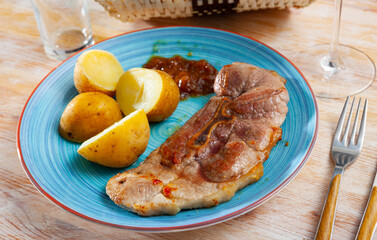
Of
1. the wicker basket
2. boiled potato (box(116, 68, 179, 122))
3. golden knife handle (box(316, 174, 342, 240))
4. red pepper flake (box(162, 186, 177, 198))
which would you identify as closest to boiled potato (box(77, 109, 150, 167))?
boiled potato (box(116, 68, 179, 122))

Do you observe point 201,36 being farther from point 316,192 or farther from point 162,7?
point 316,192

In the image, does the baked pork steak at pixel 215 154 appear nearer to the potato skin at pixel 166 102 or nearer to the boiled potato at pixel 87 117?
the potato skin at pixel 166 102

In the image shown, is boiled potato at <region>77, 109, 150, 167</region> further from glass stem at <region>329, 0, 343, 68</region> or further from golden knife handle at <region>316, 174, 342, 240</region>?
glass stem at <region>329, 0, 343, 68</region>

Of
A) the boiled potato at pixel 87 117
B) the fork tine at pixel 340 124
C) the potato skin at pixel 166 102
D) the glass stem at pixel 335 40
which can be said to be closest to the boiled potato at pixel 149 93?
the potato skin at pixel 166 102

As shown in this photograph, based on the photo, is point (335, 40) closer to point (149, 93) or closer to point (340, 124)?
point (340, 124)

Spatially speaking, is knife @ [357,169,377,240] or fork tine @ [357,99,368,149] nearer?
knife @ [357,169,377,240]

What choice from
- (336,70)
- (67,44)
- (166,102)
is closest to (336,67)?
(336,70)
